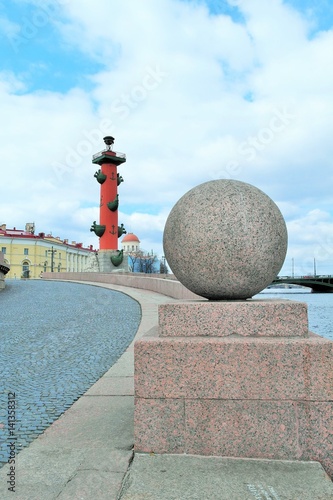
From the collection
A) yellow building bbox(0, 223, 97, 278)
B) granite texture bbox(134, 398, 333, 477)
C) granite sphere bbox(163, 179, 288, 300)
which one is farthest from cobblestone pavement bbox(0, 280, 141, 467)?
yellow building bbox(0, 223, 97, 278)

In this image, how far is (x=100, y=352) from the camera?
6.55 meters

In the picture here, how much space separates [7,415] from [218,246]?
8.46ft

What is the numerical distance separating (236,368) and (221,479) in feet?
2.33

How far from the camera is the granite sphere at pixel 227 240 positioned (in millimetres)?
3162

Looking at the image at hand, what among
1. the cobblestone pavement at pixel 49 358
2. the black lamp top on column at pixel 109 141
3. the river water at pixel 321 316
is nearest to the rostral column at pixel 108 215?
the black lamp top on column at pixel 109 141

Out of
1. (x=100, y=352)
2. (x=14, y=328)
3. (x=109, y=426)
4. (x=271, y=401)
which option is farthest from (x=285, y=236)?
(x=14, y=328)

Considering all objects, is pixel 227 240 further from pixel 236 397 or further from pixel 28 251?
pixel 28 251

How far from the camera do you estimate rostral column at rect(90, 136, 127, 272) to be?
41.4 metres

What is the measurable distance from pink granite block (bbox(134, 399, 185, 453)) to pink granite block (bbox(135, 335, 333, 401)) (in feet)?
0.25

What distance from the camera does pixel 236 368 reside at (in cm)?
283

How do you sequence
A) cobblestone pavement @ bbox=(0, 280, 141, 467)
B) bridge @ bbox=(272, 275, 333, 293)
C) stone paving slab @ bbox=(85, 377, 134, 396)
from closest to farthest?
cobblestone pavement @ bbox=(0, 280, 141, 467) < stone paving slab @ bbox=(85, 377, 134, 396) < bridge @ bbox=(272, 275, 333, 293)

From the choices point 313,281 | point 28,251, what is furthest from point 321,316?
point 28,251

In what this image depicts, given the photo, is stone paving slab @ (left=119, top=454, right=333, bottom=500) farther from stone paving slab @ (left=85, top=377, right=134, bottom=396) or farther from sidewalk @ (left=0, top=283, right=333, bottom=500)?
stone paving slab @ (left=85, top=377, right=134, bottom=396)

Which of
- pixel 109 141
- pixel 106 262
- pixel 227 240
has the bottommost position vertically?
pixel 227 240
